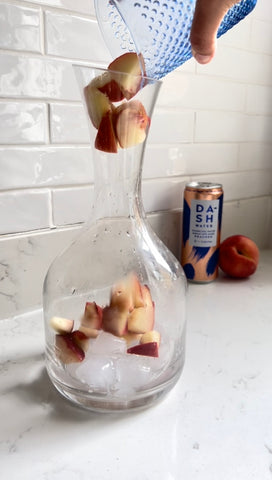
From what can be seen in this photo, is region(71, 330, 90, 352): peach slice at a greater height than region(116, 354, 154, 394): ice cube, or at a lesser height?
greater

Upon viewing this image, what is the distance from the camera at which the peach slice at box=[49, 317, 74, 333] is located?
42 centimetres

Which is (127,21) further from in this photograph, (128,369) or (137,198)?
(128,369)

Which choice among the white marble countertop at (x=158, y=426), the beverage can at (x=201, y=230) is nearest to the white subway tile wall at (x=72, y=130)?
the beverage can at (x=201, y=230)

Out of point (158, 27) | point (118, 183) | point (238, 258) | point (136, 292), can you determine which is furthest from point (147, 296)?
point (238, 258)

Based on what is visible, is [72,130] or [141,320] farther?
[72,130]

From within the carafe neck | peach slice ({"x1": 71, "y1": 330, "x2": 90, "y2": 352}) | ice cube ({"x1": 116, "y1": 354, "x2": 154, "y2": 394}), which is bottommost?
ice cube ({"x1": 116, "y1": 354, "x2": 154, "y2": 394})

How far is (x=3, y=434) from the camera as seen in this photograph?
0.38 m

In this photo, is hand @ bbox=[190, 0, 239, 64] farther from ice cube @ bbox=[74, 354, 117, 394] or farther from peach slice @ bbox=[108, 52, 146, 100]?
ice cube @ bbox=[74, 354, 117, 394]

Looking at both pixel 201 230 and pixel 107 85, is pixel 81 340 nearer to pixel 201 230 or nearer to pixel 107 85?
pixel 107 85

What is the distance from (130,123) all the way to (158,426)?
0.91 feet

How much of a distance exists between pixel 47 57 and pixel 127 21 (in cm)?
22

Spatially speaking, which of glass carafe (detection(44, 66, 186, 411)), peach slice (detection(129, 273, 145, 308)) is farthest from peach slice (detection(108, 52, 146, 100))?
peach slice (detection(129, 273, 145, 308))

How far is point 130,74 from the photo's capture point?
14.3 inches

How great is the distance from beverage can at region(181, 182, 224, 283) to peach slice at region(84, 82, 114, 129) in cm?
37
